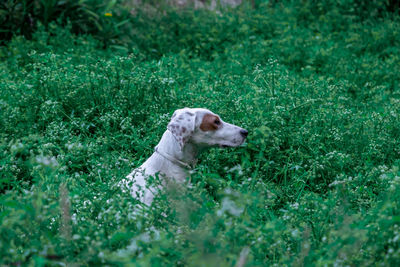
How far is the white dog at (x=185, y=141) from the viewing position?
11.3ft

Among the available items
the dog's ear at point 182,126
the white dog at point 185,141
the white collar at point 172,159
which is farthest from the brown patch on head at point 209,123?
the white collar at point 172,159

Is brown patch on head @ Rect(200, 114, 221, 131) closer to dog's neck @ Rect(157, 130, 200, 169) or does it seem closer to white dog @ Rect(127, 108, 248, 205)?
white dog @ Rect(127, 108, 248, 205)

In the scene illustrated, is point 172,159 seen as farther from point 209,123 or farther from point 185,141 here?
point 209,123

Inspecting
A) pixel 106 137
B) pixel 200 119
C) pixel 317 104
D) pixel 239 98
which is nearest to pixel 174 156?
pixel 200 119

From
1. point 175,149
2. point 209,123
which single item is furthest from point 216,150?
point 175,149

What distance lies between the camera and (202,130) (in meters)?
3.55

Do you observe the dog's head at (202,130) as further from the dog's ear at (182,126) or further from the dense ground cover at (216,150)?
the dense ground cover at (216,150)

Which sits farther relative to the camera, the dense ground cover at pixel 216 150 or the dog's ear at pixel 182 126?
the dog's ear at pixel 182 126

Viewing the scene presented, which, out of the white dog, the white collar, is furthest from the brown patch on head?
the white collar

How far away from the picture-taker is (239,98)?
448 cm

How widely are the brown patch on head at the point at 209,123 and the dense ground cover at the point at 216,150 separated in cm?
35

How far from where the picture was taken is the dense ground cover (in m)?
2.32

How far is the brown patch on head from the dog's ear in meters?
0.11

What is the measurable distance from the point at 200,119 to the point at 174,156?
1.11 feet
